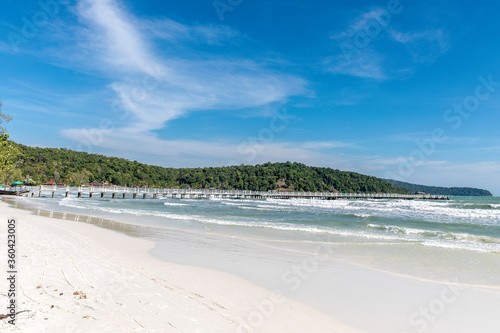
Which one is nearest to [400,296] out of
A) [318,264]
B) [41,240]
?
[318,264]

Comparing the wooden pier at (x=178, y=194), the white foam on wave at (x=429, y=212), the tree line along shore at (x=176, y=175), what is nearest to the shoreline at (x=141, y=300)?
the white foam on wave at (x=429, y=212)

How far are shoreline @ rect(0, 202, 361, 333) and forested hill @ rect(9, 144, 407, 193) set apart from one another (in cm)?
7760

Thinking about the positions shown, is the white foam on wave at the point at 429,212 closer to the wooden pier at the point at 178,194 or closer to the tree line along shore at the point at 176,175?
the wooden pier at the point at 178,194

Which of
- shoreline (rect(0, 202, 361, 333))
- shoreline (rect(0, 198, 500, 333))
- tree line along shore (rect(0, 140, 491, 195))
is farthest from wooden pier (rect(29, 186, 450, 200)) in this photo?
shoreline (rect(0, 202, 361, 333))

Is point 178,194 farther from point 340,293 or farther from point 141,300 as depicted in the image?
point 141,300

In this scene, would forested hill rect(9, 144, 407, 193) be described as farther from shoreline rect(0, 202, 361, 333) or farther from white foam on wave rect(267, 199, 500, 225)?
shoreline rect(0, 202, 361, 333)

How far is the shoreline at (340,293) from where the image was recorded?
527 centimetres

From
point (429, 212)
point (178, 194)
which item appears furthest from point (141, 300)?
point (178, 194)

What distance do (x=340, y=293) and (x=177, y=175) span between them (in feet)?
479

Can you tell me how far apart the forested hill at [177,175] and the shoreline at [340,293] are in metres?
78.0

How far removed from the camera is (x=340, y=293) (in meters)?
6.77

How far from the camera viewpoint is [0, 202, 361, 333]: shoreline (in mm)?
4262

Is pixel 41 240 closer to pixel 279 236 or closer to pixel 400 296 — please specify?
pixel 279 236

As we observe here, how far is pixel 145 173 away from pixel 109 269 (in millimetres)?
125850
